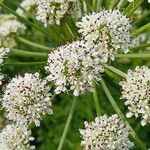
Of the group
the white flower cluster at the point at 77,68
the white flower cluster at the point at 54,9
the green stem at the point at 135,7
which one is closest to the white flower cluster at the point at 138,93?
the white flower cluster at the point at 77,68

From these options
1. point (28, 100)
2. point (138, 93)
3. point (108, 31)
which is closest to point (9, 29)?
point (28, 100)

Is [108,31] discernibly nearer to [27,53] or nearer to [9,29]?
[27,53]

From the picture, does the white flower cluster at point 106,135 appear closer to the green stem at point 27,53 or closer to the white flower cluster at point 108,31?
the white flower cluster at point 108,31

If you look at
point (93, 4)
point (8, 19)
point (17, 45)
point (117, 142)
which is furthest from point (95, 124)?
point (8, 19)

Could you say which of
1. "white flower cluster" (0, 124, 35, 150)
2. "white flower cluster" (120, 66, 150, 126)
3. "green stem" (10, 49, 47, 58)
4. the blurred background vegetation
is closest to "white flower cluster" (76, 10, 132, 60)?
"white flower cluster" (120, 66, 150, 126)

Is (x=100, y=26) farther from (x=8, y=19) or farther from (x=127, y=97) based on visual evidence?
(x=8, y=19)
